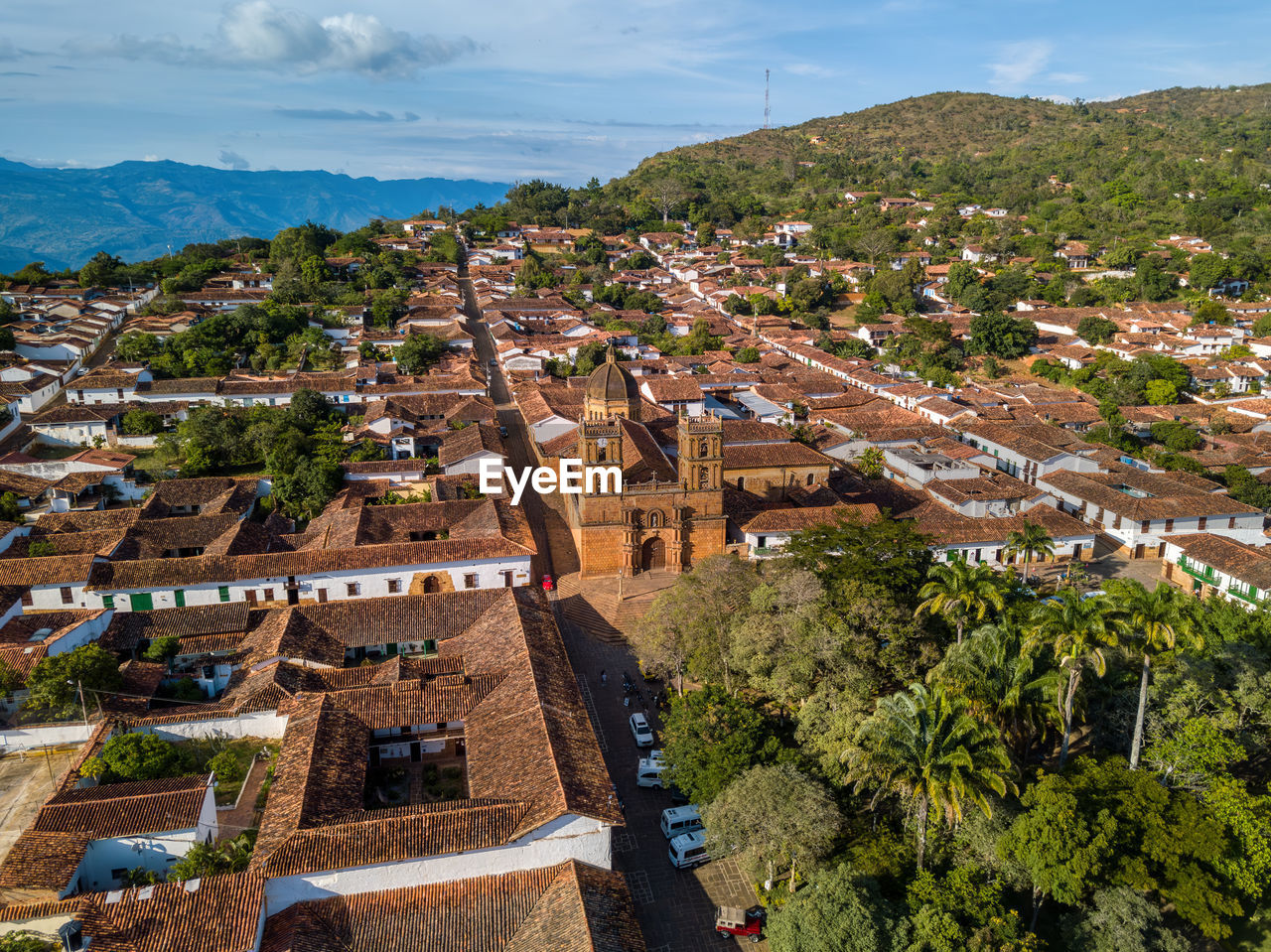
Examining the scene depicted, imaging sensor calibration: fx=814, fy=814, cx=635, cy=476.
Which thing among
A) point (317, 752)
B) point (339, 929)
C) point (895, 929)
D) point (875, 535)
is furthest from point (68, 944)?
point (875, 535)

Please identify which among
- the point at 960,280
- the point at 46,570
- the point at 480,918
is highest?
the point at 960,280

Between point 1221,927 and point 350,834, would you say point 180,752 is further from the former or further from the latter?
point 1221,927

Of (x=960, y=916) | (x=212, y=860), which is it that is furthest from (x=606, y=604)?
(x=960, y=916)

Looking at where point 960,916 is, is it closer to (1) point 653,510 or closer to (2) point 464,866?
(2) point 464,866

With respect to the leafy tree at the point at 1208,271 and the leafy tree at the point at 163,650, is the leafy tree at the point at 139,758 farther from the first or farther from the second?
the leafy tree at the point at 1208,271

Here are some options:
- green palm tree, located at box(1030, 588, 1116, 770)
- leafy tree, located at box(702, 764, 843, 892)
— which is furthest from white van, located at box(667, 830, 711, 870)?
green palm tree, located at box(1030, 588, 1116, 770)

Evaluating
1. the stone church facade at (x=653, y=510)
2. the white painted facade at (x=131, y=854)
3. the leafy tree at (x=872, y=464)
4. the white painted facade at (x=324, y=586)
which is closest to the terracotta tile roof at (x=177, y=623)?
the white painted facade at (x=324, y=586)
